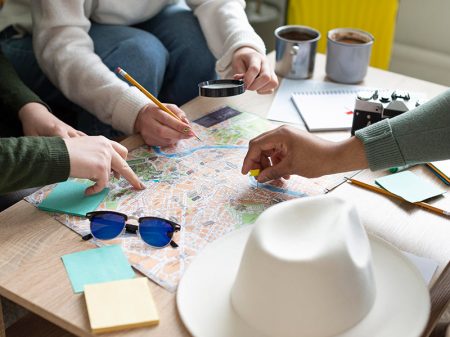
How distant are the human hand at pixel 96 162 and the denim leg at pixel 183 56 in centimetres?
54

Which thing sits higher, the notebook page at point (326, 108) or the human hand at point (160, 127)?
the human hand at point (160, 127)

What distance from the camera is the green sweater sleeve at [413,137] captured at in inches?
38.5

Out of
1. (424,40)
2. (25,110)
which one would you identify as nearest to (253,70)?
(25,110)

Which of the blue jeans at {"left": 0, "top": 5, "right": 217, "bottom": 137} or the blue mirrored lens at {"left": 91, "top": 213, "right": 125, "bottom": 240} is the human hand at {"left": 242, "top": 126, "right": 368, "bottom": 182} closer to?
the blue mirrored lens at {"left": 91, "top": 213, "right": 125, "bottom": 240}

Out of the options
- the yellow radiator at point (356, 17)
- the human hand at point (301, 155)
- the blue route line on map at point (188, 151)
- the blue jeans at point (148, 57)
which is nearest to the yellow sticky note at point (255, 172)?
the human hand at point (301, 155)

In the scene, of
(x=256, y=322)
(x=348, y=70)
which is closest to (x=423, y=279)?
(x=256, y=322)

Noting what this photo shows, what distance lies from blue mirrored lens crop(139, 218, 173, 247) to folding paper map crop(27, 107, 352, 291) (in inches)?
0.4

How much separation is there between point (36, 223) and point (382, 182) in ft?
1.99

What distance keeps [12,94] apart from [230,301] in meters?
0.74

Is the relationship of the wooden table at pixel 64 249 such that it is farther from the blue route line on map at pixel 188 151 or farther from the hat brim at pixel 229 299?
the blue route line on map at pixel 188 151

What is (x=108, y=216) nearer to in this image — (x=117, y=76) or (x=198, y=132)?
(x=198, y=132)

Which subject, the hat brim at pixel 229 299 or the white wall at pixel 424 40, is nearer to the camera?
the hat brim at pixel 229 299

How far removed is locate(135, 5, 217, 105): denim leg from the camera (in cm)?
156

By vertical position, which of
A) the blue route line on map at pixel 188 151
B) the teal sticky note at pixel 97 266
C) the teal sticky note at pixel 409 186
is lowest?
the blue route line on map at pixel 188 151
